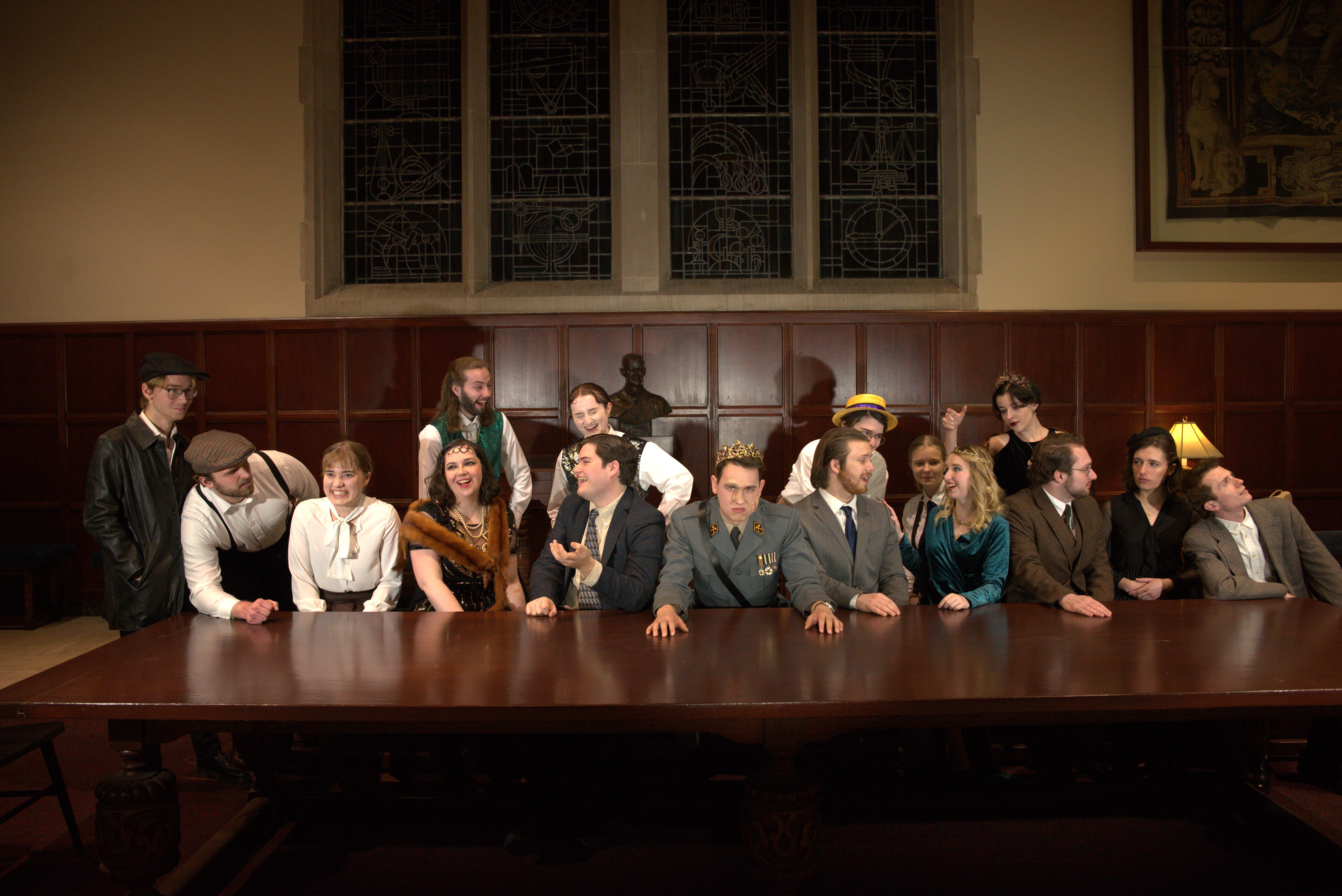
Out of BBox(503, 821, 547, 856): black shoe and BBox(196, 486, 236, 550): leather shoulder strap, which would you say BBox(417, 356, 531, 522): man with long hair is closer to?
BBox(196, 486, 236, 550): leather shoulder strap

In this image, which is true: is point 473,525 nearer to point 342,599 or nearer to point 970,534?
point 342,599

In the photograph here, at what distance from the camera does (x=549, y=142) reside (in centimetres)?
726

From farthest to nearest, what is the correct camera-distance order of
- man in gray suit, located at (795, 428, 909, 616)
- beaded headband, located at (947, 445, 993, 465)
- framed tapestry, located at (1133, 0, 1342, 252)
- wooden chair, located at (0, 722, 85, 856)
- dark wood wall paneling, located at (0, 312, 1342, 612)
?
1. framed tapestry, located at (1133, 0, 1342, 252)
2. dark wood wall paneling, located at (0, 312, 1342, 612)
3. beaded headband, located at (947, 445, 993, 465)
4. man in gray suit, located at (795, 428, 909, 616)
5. wooden chair, located at (0, 722, 85, 856)

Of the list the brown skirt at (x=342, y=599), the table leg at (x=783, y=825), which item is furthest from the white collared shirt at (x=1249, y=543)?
the brown skirt at (x=342, y=599)

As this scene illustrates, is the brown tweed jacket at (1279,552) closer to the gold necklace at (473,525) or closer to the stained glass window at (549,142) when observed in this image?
the gold necklace at (473,525)

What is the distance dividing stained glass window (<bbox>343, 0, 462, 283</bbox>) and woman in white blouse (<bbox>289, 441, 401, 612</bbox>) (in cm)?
411

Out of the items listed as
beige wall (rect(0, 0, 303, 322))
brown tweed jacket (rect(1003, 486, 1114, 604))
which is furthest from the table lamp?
beige wall (rect(0, 0, 303, 322))

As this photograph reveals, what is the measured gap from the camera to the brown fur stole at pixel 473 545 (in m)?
3.38

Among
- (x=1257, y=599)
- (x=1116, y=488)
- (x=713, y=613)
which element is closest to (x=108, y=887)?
(x=713, y=613)

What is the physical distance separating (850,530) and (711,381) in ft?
11.6

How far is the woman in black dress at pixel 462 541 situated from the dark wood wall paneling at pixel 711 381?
3246mm

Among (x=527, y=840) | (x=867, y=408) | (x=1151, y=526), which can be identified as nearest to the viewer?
(x=527, y=840)

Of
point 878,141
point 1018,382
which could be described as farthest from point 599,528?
point 878,141

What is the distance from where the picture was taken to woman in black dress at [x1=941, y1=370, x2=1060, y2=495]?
4.37m
